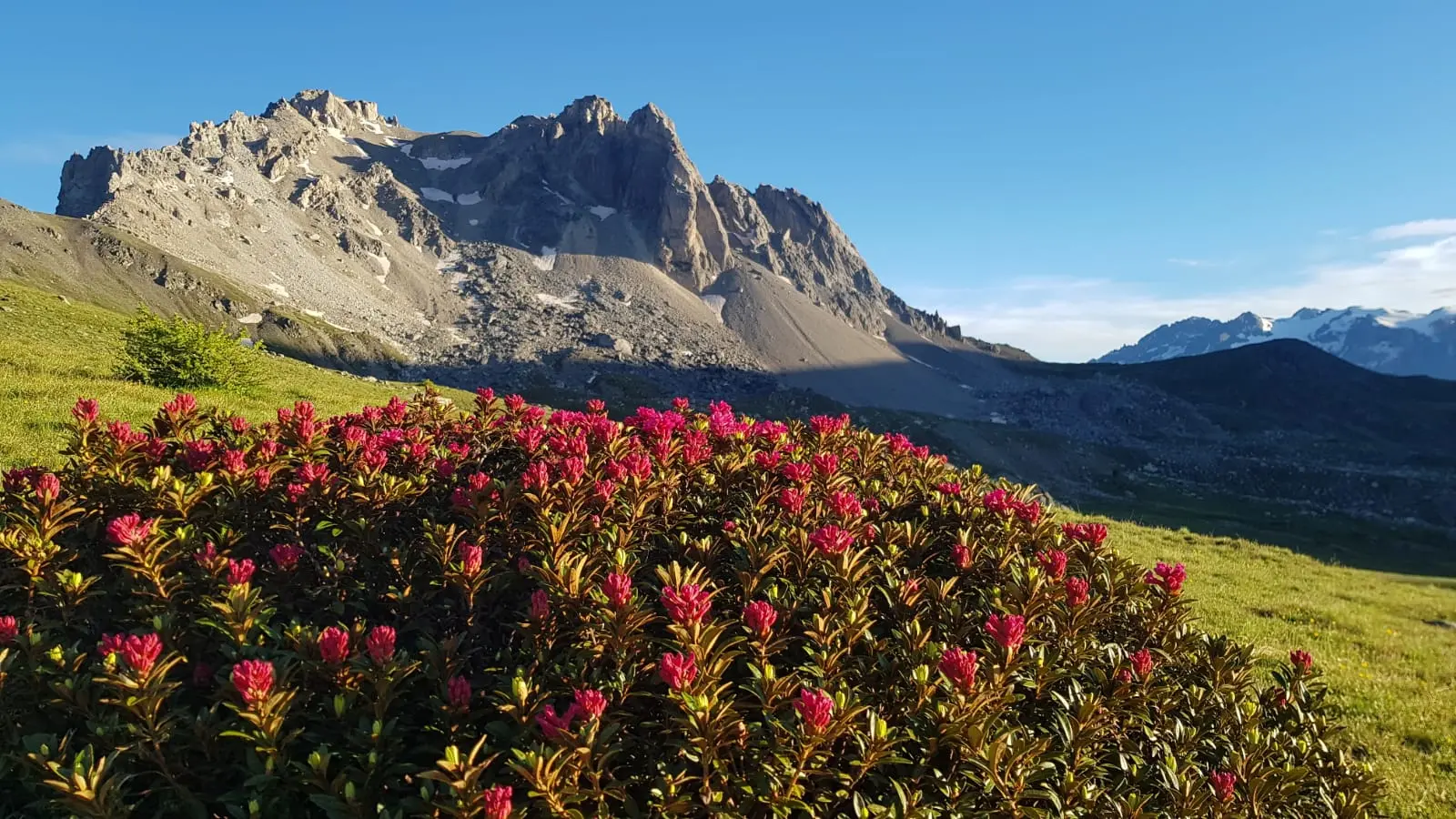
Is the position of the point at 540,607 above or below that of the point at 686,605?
below

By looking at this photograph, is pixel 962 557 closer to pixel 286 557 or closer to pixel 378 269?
pixel 286 557

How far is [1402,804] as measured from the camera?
281 inches

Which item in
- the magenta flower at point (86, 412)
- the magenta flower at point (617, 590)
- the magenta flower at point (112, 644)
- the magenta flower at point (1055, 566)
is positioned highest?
the magenta flower at point (86, 412)

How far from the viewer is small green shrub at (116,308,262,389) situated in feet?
57.7

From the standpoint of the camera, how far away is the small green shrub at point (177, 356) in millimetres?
17594

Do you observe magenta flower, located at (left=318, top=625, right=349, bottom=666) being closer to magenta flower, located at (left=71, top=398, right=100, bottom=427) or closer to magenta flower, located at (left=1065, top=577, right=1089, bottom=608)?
magenta flower, located at (left=1065, top=577, right=1089, bottom=608)

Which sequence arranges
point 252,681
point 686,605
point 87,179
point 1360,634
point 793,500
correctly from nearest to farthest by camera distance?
point 252,681, point 686,605, point 793,500, point 1360,634, point 87,179

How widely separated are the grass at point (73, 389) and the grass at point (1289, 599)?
0.05 metres

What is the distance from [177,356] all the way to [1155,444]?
172414mm

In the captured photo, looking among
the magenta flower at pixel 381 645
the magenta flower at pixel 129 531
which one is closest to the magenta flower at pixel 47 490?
the magenta flower at pixel 129 531

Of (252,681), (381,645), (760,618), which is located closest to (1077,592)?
(760,618)

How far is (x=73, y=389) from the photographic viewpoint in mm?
14664

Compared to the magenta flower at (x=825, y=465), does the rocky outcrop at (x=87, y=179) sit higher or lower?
higher

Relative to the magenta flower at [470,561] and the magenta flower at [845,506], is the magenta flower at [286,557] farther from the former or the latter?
the magenta flower at [845,506]
